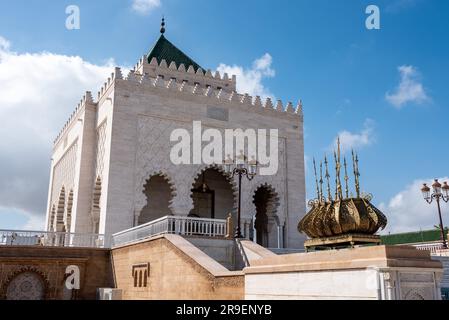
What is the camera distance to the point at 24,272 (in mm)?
12961

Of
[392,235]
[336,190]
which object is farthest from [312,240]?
[392,235]

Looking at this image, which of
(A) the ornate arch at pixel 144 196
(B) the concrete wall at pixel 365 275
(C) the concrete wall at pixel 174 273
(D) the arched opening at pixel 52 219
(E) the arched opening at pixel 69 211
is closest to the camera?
(B) the concrete wall at pixel 365 275

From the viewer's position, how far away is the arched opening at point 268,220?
17562 millimetres

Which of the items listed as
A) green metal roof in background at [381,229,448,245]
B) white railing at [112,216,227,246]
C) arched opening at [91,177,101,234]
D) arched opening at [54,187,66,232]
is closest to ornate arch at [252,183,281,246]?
white railing at [112,216,227,246]

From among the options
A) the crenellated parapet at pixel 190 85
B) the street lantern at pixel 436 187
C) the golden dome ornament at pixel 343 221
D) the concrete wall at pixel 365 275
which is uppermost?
the crenellated parapet at pixel 190 85

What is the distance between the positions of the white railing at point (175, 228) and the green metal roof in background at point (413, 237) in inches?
566

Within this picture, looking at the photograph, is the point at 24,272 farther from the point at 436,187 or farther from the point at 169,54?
the point at 436,187

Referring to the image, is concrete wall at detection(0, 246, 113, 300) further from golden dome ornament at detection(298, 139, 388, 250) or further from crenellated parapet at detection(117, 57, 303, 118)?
golden dome ornament at detection(298, 139, 388, 250)

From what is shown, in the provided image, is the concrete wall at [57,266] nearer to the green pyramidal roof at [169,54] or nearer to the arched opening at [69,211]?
the arched opening at [69,211]

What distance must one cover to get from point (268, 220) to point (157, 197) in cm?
433

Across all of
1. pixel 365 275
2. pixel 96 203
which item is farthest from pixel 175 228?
pixel 365 275

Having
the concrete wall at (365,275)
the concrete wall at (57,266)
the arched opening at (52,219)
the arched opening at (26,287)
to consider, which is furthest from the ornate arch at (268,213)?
the concrete wall at (365,275)

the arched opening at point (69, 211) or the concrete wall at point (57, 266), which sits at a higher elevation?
the arched opening at point (69, 211)

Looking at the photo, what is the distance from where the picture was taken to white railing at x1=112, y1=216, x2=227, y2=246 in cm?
1123
